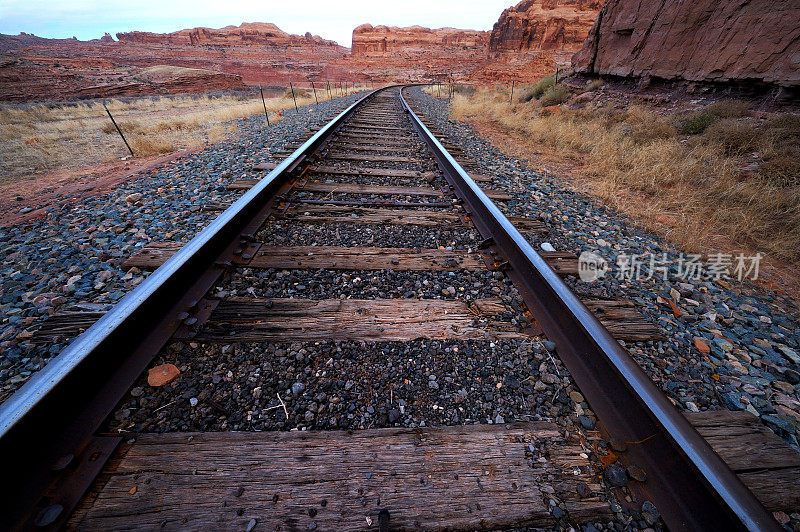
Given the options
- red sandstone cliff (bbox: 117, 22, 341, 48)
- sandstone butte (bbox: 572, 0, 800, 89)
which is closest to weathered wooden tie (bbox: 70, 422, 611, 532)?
sandstone butte (bbox: 572, 0, 800, 89)

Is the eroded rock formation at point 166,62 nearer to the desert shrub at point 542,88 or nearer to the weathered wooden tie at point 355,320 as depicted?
the desert shrub at point 542,88

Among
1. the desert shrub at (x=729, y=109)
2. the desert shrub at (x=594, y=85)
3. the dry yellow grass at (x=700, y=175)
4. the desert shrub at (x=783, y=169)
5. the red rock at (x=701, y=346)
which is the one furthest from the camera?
the desert shrub at (x=594, y=85)

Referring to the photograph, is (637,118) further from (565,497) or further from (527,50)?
(527,50)

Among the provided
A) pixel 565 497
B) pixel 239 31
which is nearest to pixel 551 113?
pixel 565 497

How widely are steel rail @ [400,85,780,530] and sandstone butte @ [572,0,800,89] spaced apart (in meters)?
8.39

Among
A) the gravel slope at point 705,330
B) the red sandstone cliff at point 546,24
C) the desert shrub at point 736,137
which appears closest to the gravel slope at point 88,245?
the gravel slope at point 705,330

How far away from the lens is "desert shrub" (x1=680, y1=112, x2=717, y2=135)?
5991 millimetres

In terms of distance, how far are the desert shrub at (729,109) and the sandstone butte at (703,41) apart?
54 cm

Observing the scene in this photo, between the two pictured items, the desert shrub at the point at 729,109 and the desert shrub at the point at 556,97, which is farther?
the desert shrub at the point at 556,97

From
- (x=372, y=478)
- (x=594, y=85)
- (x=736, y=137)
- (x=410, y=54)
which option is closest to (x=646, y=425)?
(x=372, y=478)

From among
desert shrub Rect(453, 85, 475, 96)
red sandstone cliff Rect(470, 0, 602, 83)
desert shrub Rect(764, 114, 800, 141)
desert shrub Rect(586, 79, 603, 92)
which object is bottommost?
desert shrub Rect(453, 85, 475, 96)

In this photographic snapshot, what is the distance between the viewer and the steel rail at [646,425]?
84cm

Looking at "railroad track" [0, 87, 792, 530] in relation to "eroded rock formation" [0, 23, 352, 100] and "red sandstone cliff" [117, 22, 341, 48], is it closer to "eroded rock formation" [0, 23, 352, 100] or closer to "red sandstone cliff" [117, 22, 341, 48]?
"eroded rock formation" [0, 23, 352, 100]

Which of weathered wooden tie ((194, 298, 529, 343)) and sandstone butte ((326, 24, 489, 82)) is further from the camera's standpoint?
sandstone butte ((326, 24, 489, 82))
